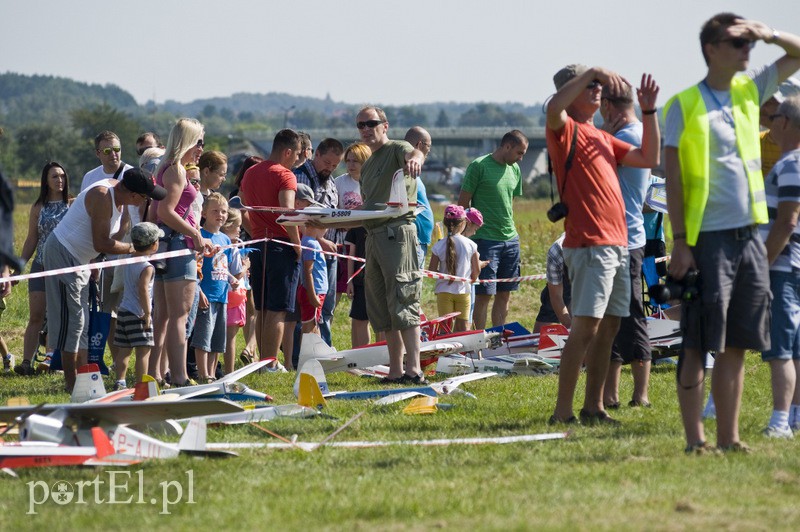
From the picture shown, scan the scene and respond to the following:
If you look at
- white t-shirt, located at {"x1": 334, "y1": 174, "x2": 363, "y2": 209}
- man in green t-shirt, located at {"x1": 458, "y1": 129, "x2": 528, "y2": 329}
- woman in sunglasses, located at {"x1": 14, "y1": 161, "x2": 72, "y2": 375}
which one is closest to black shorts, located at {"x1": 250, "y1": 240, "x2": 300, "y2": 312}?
white t-shirt, located at {"x1": 334, "y1": 174, "x2": 363, "y2": 209}

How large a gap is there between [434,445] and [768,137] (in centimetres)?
303

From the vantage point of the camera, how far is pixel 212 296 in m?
9.34

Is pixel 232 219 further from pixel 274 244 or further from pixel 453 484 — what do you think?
pixel 453 484

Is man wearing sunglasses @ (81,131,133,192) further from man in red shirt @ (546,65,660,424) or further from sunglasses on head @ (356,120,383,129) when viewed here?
man in red shirt @ (546,65,660,424)

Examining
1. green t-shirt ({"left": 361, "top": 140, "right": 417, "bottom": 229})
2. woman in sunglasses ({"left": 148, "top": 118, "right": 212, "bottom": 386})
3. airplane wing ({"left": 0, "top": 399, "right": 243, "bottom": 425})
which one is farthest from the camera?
green t-shirt ({"left": 361, "top": 140, "right": 417, "bottom": 229})

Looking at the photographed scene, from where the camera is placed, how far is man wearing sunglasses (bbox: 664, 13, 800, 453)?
17.9 feet

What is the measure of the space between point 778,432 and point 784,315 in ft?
2.23

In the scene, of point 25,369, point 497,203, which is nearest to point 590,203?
point 497,203

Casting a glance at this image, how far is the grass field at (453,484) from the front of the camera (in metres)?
4.35

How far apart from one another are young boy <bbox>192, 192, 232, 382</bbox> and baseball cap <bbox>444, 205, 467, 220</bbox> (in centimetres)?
231

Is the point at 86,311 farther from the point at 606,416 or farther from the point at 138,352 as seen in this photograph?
the point at 606,416

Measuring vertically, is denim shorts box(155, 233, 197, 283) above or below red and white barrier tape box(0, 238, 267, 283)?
below

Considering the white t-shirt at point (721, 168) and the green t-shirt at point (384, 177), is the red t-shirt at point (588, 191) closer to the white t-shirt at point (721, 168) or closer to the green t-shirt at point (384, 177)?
the white t-shirt at point (721, 168)

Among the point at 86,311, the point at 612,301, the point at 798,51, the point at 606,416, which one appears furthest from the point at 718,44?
the point at 86,311
